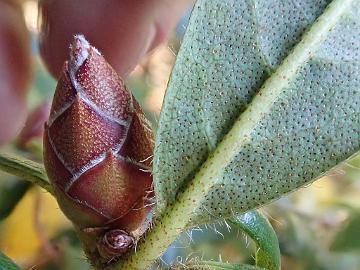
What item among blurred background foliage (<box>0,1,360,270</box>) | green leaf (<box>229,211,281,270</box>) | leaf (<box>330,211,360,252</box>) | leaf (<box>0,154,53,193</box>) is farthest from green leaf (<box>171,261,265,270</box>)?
leaf (<box>330,211,360,252</box>)

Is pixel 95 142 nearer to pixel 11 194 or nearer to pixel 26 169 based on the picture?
pixel 26 169

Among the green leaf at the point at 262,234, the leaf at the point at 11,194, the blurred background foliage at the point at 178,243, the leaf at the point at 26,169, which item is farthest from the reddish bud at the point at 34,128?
the green leaf at the point at 262,234

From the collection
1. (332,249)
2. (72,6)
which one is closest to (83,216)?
(72,6)

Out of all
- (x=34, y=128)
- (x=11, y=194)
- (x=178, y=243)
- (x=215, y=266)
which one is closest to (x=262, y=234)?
(x=215, y=266)

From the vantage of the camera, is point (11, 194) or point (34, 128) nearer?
point (11, 194)

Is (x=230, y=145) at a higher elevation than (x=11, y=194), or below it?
higher

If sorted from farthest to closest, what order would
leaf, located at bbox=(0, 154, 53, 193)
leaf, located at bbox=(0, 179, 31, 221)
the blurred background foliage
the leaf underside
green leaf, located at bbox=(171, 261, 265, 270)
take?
the blurred background foliage < leaf, located at bbox=(0, 179, 31, 221) < leaf, located at bbox=(0, 154, 53, 193) < green leaf, located at bbox=(171, 261, 265, 270) < the leaf underside

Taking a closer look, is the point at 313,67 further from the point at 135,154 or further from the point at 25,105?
the point at 25,105

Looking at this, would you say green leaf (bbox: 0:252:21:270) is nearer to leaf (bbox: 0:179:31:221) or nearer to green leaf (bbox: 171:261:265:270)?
green leaf (bbox: 171:261:265:270)
